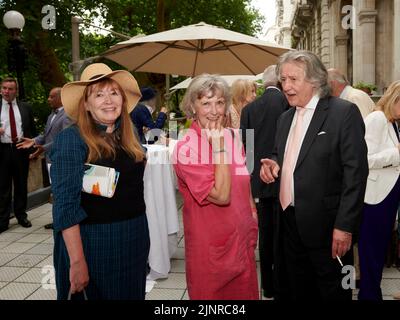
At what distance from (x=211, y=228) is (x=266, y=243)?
180 centimetres

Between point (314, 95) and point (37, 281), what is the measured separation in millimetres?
3697

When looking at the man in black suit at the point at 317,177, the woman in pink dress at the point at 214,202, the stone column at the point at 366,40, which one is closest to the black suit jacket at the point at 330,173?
the man in black suit at the point at 317,177

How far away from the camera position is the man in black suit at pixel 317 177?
2.95 m

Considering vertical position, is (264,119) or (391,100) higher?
(391,100)

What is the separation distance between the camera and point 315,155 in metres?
3.01

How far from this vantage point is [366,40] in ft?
61.4

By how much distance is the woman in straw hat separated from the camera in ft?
7.97

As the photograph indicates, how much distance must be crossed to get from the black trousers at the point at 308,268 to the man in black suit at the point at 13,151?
5425 millimetres

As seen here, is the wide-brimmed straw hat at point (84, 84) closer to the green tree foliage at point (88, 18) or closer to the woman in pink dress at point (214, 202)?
the woman in pink dress at point (214, 202)

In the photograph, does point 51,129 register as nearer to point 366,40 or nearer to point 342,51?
point 366,40

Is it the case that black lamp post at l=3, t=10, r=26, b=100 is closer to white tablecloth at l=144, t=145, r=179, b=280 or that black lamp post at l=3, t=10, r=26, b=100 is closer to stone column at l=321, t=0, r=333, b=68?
white tablecloth at l=144, t=145, r=179, b=280

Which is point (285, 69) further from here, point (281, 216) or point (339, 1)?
point (339, 1)

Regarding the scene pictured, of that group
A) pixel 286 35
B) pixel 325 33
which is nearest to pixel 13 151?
pixel 325 33

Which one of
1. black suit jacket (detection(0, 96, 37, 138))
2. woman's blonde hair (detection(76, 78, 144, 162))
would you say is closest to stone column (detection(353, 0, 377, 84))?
black suit jacket (detection(0, 96, 37, 138))
